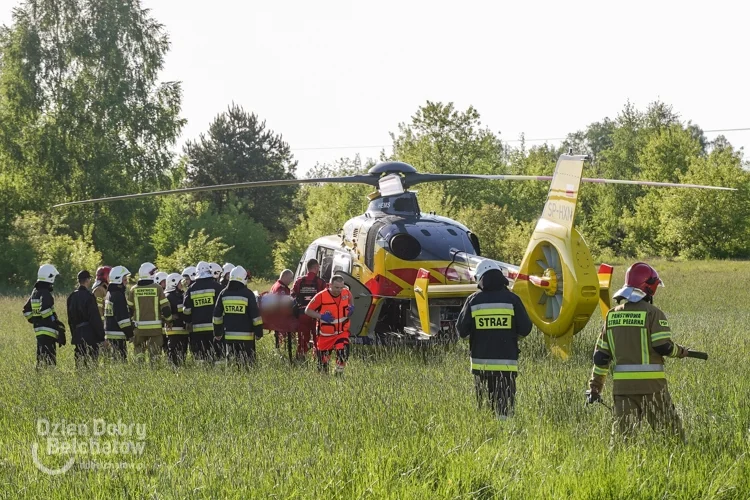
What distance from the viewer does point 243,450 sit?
22.2ft

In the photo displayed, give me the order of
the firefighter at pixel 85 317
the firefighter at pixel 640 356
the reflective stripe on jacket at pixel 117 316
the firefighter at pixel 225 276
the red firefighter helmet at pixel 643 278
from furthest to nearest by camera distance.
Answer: the firefighter at pixel 225 276 < the reflective stripe on jacket at pixel 117 316 < the firefighter at pixel 85 317 < the red firefighter helmet at pixel 643 278 < the firefighter at pixel 640 356

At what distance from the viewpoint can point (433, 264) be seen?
45.1 ft

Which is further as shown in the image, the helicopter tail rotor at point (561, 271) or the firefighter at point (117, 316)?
the firefighter at point (117, 316)

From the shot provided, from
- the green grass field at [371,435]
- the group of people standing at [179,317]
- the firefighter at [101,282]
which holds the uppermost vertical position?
the firefighter at [101,282]

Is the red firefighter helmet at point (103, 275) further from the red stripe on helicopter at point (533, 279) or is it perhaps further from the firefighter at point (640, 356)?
the firefighter at point (640, 356)

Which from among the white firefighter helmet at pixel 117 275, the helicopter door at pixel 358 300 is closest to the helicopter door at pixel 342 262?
the helicopter door at pixel 358 300

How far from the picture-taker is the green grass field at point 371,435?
597 cm

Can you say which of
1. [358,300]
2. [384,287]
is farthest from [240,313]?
[384,287]

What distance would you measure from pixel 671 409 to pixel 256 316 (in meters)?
6.38

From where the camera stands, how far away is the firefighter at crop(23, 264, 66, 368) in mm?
12406

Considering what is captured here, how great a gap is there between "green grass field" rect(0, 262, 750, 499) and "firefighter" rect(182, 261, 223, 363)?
139 centimetres

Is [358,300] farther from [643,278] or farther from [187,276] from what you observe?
[643,278]

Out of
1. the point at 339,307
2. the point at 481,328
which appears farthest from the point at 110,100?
the point at 481,328

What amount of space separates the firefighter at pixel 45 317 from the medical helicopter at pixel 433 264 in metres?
1.27
